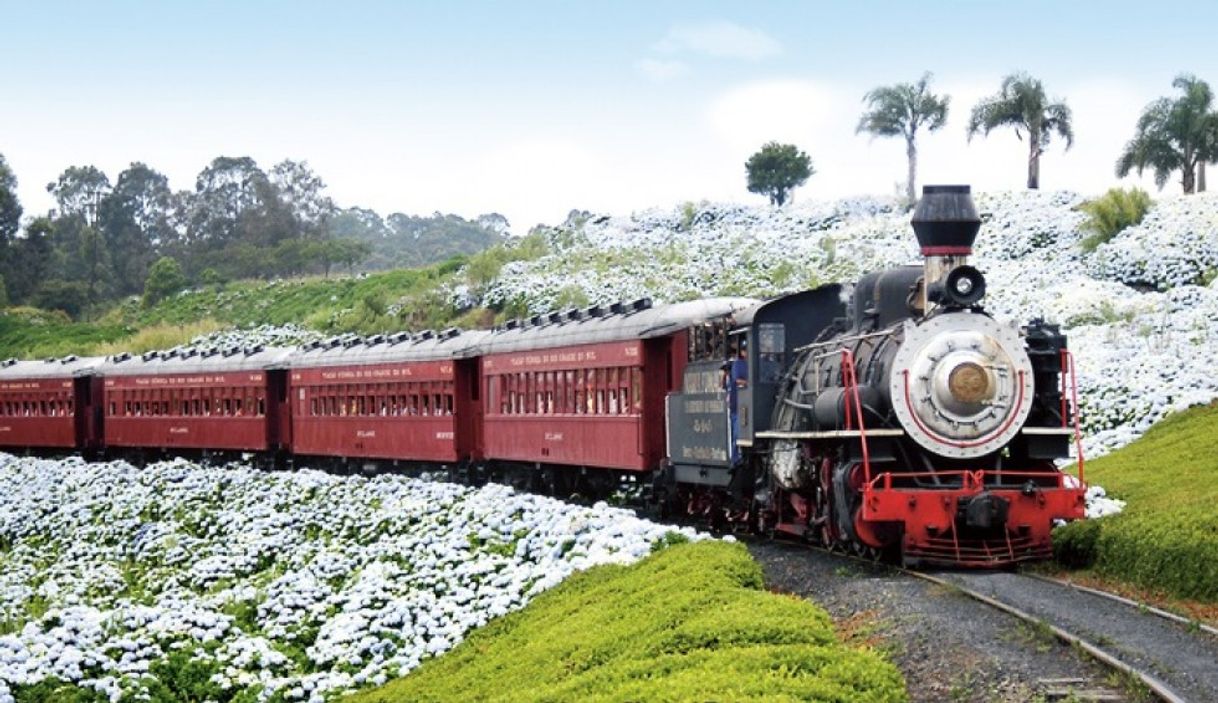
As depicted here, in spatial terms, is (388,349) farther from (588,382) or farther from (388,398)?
(588,382)

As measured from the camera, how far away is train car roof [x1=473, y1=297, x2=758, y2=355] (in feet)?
81.7

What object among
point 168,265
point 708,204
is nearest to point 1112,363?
point 708,204

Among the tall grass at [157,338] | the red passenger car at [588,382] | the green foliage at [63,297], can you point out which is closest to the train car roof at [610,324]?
the red passenger car at [588,382]

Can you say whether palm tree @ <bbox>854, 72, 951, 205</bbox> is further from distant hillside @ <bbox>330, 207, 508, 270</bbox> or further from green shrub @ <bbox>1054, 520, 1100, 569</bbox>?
distant hillside @ <bbox>330, 207, 508, 270</bbox>

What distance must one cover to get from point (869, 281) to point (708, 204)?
185ft

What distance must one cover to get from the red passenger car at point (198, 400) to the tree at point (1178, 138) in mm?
35562

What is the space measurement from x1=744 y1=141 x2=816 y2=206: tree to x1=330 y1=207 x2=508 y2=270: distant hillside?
84312 millimetres

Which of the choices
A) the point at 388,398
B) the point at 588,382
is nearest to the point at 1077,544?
the point at 588,382

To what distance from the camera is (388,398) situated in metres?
36.8

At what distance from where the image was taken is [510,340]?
31.7m

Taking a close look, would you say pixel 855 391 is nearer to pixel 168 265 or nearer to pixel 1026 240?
pixel 1026 240

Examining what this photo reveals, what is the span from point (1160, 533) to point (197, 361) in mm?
33802

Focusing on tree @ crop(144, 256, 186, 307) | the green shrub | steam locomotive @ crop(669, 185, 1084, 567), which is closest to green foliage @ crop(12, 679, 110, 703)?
steam locomotive @ crop(669, 185, 1084, 567)

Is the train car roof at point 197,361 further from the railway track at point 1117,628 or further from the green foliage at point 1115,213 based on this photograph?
the railway track at point 1117,628
